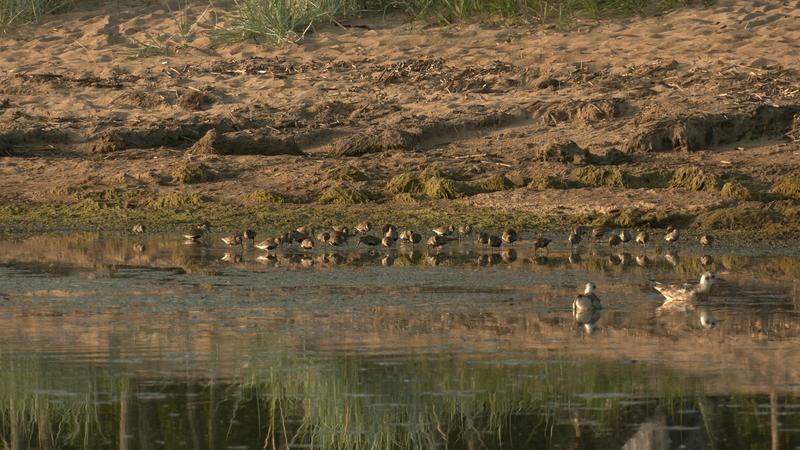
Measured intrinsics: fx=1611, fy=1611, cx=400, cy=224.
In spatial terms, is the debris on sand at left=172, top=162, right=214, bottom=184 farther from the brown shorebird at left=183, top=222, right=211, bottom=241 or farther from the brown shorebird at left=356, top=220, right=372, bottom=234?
the brown shorebird at left=356, top=220, right=372, bottom=234

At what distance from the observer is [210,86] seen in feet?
69.5

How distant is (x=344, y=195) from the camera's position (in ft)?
57.9

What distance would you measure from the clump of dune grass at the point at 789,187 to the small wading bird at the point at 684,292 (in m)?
4.82

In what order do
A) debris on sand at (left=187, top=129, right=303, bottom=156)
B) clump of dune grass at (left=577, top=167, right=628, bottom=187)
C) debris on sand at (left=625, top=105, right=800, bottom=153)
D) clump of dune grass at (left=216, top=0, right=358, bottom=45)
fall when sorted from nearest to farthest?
clump of dune grass at (left=577, top=167, right=628, bottom=187)
debris on sand at (left=625, top=105, right=800, bottom=153)
debris on sand at (left=187, top=129, right=303, bottom=156)
clump of dune grass at (left=216, top=0, right=358, bottom=45)

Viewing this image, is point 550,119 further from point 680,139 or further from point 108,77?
point 108,77

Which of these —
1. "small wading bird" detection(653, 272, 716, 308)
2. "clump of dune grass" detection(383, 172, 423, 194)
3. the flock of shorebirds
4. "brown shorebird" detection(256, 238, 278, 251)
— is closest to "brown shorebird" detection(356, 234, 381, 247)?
the flock of shorebirds

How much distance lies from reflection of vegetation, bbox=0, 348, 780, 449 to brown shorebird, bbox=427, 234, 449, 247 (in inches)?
231

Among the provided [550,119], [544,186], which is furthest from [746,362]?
[550,119]

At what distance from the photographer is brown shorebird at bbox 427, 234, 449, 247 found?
15.3 metres

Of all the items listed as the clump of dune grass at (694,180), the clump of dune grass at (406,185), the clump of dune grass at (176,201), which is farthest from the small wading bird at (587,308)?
the clump of dune grass at (176,201)

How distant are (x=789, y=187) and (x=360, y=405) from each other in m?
9.21

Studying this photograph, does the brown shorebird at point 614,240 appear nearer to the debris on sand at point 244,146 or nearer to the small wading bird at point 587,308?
the small wading bird at point 587,308

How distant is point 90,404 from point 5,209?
10128 mm

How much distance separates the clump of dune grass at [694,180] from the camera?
16812 millimetres
